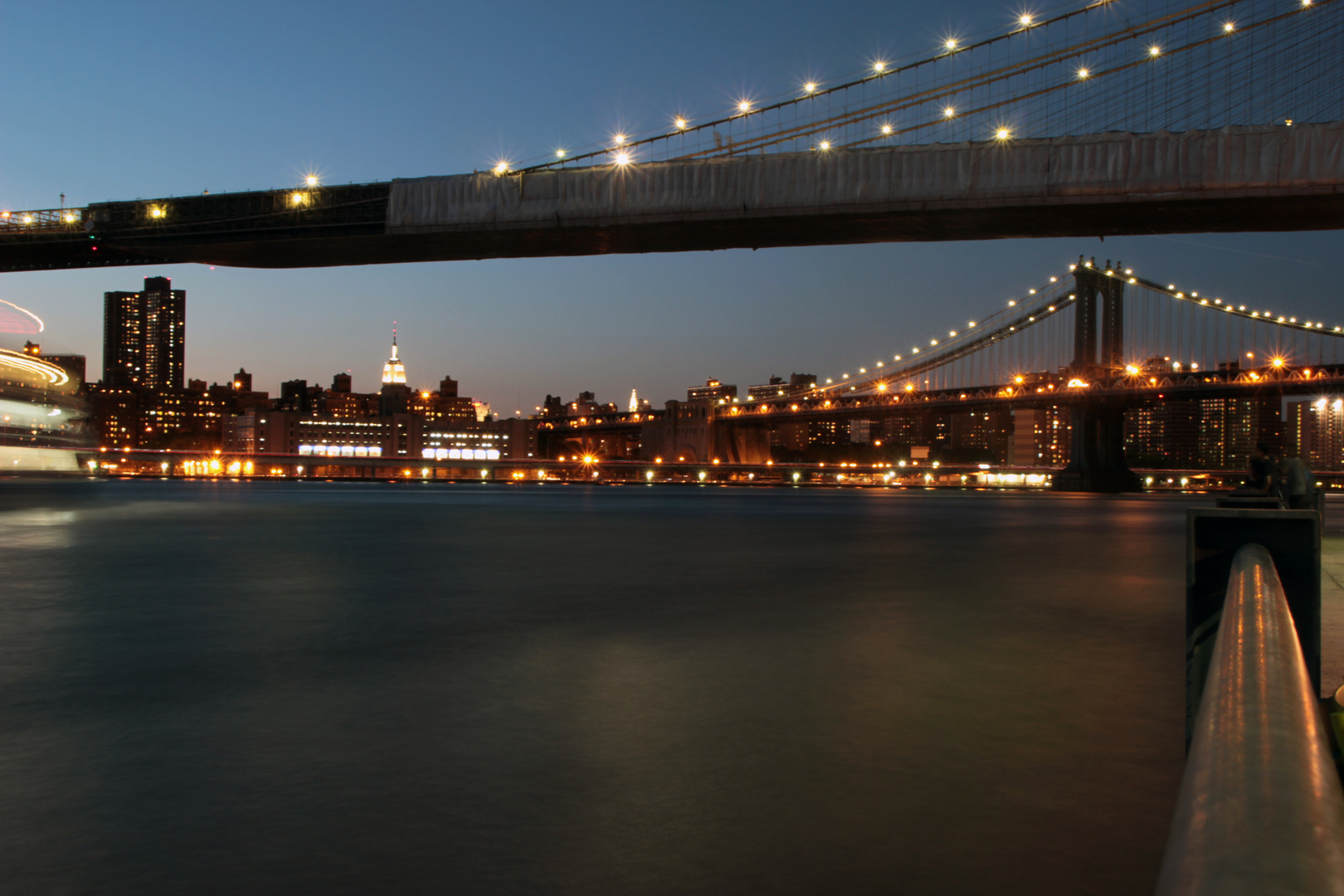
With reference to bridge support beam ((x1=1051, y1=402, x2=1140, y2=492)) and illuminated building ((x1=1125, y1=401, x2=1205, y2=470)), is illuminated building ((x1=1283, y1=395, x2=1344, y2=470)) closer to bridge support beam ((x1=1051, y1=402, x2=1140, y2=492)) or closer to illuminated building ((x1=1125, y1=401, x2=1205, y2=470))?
illuminated building ((x1=1125, y1=401, x2=1205, y2=470))

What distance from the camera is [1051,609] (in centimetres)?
730

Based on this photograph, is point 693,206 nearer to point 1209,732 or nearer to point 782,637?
point 782,637

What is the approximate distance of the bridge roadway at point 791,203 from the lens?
2709 centimetres

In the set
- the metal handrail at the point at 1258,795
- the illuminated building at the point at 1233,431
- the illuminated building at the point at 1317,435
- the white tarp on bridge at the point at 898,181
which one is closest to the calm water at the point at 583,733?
the metal handrail at the point at 1258,795

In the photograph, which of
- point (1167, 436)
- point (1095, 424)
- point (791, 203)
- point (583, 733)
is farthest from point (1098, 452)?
point (1167, 436)

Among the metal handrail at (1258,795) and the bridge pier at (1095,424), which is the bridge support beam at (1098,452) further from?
the metal handrail at (1258,795)

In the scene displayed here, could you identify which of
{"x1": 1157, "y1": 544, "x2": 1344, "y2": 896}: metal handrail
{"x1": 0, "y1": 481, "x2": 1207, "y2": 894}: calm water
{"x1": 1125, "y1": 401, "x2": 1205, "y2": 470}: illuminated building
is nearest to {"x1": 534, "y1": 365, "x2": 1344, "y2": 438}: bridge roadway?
{"x1": 0, "y1": 481, "x2": 1207, "y2": 894}: calm water

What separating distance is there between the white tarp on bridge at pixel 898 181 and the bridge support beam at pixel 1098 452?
1234 inches

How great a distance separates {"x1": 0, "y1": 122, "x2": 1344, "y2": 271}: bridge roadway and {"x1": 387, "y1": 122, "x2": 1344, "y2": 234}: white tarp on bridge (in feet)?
0.12

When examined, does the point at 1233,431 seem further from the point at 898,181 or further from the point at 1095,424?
the point at 898,181

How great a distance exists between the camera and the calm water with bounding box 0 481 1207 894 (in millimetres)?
2570

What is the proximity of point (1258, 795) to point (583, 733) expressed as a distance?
3168 mm

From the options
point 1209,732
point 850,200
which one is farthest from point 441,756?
point 850,200

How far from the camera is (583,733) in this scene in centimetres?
383
